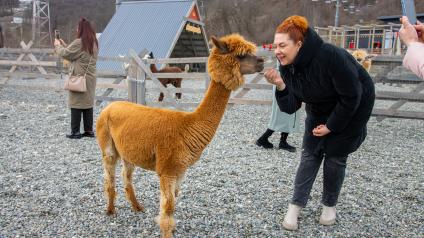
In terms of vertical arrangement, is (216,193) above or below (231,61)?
below

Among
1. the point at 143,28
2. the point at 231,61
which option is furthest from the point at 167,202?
the point at 143,28

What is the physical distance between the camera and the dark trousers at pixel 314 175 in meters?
3.56

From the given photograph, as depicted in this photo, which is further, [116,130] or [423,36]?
[116,130]

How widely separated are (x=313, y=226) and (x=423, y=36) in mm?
2253

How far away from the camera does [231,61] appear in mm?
3027

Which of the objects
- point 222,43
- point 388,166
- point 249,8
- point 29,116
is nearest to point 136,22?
point 29,116

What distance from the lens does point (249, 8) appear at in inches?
2394

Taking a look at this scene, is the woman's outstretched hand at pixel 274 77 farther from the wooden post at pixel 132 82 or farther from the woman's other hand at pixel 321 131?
the wooden post at pixel 132 82

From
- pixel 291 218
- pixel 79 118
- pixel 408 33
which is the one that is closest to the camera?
pixel 408 33

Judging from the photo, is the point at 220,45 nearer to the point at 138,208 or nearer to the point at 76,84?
the point at 138,208

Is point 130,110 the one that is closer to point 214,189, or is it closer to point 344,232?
point 214,189

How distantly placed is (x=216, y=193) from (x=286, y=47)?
2.13m

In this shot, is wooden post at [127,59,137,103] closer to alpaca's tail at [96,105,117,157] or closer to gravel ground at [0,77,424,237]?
gravel ground at [0,77,424,237]

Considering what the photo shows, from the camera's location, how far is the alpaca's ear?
296cm
